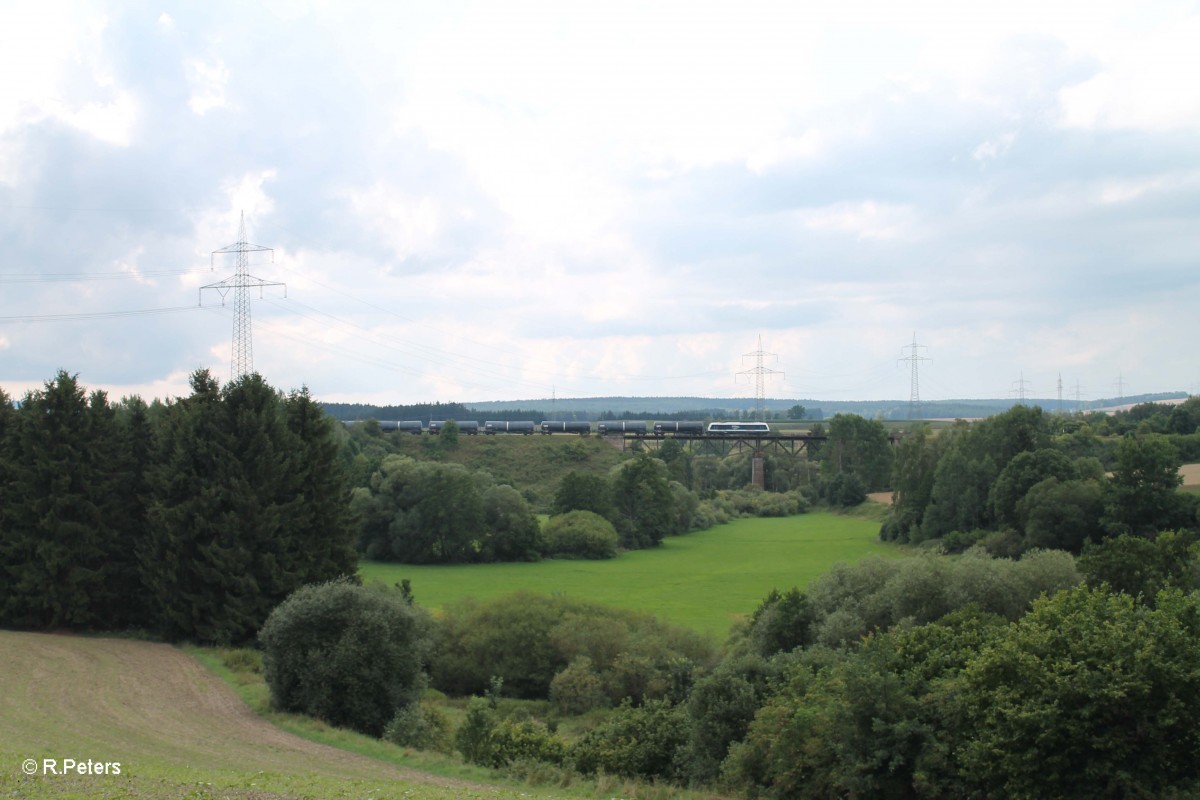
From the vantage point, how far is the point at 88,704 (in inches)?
1126

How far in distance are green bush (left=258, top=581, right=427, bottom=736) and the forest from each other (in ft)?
0.23

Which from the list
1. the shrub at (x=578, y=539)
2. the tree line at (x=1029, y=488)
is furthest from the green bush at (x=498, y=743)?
the shrub at (x=578, y=539)

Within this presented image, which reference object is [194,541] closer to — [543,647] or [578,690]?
[543,647]

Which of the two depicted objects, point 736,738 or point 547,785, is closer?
point 547,785

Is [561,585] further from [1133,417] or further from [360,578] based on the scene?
[1133,417]

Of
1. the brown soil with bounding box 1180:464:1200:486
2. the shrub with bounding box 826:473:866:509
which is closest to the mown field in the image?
the brown soil with bounding box 1180:464:1200:486

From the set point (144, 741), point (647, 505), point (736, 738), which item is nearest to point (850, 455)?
point (647, 505)

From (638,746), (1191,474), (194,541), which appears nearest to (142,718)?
(638,746)

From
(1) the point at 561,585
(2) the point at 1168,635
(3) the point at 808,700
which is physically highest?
(2) the point at 1168,635

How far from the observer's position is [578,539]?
86.9m

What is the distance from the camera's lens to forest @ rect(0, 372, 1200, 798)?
20359mm

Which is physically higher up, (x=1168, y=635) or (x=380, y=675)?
(x=1168, y=635)

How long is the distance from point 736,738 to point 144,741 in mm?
15508

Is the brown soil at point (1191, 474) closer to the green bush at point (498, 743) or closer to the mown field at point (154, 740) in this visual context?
the green bush at point (498, 743)
